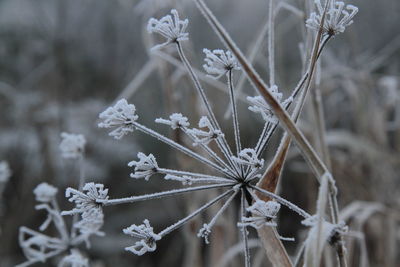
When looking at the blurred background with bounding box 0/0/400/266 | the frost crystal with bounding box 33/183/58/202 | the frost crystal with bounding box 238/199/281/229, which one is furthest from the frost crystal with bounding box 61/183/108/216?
the blurred background with bounding box 0/0/400/266

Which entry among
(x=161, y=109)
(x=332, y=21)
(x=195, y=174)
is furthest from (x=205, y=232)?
(x=161, y=109)

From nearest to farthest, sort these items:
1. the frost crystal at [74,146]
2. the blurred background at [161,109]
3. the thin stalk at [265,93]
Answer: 1. the thin stalk at [265,93]
2. the frost crystal at [74,146]
3. the blurred background at [161,109]

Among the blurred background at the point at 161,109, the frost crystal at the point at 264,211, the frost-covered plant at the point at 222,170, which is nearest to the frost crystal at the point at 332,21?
the frost-covered plant at the point at 222,170

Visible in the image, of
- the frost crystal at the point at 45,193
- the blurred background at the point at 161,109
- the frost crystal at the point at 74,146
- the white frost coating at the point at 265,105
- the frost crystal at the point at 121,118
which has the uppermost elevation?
the blurred background at the point at 161,109

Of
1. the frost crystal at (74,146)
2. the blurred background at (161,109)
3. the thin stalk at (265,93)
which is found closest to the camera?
the thin stalk at (265,93)

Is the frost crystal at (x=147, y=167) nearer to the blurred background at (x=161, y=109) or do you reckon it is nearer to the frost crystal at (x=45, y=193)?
the frost crystal at (x=45, y=193)

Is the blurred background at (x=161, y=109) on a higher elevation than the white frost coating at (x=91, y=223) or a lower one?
higher

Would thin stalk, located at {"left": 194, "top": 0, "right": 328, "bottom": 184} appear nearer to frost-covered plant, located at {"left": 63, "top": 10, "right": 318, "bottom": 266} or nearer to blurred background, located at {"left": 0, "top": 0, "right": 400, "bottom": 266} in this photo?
frost-covered plant, located at {"left": 63, "top": 10, "right": 318, "bottom": 266}

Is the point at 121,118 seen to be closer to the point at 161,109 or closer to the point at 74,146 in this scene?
the point at 74,146
